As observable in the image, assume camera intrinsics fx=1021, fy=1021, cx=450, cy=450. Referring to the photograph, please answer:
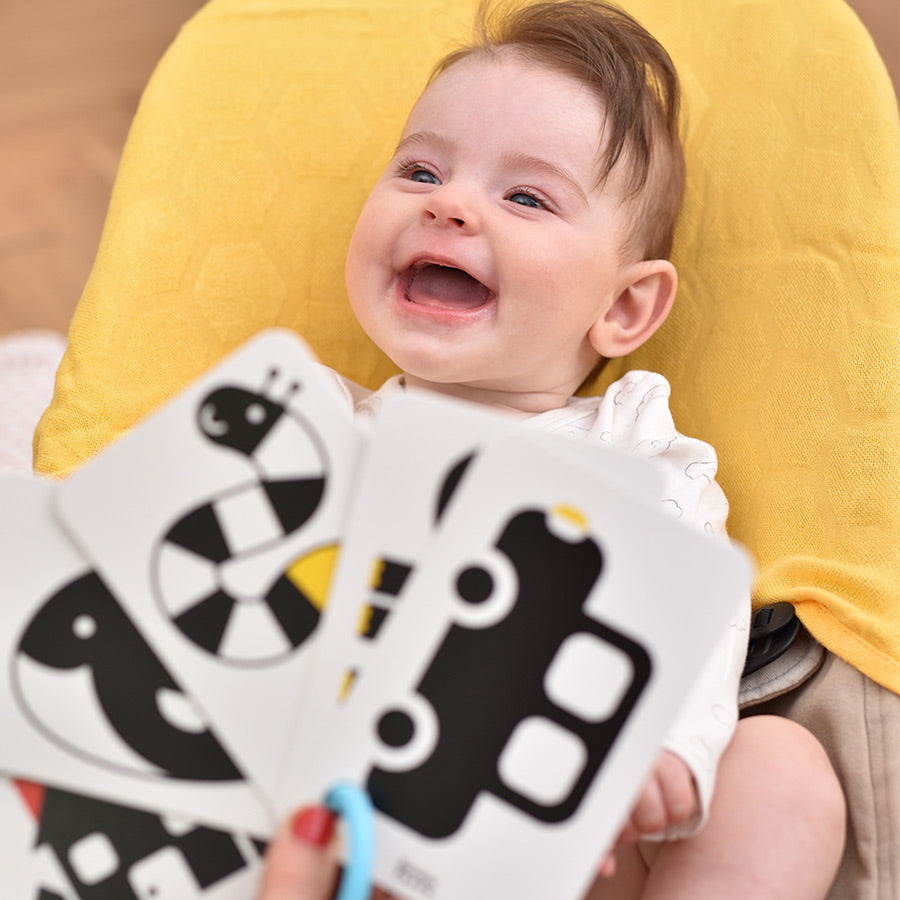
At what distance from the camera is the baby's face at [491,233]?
2.83ft

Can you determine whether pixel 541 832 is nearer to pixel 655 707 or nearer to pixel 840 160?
pixel 655 707

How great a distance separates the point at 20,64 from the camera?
6.97ft

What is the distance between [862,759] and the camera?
730mm

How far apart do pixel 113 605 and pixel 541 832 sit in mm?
250

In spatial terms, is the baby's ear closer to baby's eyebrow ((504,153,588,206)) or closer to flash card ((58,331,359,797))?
baby's eyebrow ((504,153,588,206))

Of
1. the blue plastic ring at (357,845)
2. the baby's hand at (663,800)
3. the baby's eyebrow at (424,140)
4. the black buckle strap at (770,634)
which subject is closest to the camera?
the blue plastic ring at (357,845)

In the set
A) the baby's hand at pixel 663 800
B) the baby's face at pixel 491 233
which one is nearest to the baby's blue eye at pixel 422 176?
the baby's face at pixel 491 233

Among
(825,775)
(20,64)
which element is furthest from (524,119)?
(20,64)

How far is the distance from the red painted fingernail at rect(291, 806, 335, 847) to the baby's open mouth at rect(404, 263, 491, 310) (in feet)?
1.62

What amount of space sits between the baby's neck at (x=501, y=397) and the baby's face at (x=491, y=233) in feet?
0.04

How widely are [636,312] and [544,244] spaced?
0.52ft

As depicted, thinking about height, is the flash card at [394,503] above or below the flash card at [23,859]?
above

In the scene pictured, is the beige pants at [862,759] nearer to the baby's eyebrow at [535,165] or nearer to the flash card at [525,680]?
the flash card at [525,680]

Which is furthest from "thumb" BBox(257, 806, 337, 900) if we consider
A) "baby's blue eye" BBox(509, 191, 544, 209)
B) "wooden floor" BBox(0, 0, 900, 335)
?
"wooden floor" BBox(0, 0, 900, 335)
